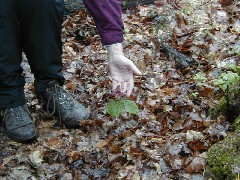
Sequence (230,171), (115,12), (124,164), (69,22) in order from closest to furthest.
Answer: (230,171), (115,12), (124,164), (69,22)

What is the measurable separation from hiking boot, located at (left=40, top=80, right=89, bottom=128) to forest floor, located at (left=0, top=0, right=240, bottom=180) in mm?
64

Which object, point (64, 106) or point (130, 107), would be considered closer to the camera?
point (130, 107)

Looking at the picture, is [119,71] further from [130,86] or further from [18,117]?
[18,117]

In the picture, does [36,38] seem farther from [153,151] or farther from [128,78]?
[153,151]

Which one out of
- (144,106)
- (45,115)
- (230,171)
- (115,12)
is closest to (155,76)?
(144,106)

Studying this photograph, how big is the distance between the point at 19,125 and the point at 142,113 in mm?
974

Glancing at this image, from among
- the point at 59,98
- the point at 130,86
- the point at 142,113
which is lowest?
the point at 142,113

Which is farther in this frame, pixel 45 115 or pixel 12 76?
pixel 45 115

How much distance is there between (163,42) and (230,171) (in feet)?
7.38

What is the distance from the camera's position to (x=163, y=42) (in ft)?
13.7

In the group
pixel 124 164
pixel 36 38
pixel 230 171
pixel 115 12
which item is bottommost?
pixel 124 164

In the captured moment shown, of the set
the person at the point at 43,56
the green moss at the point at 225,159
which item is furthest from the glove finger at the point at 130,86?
the green moss at the point at 225,159

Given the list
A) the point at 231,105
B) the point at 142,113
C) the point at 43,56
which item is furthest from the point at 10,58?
the point at 231,105

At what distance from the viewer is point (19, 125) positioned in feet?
9.08
